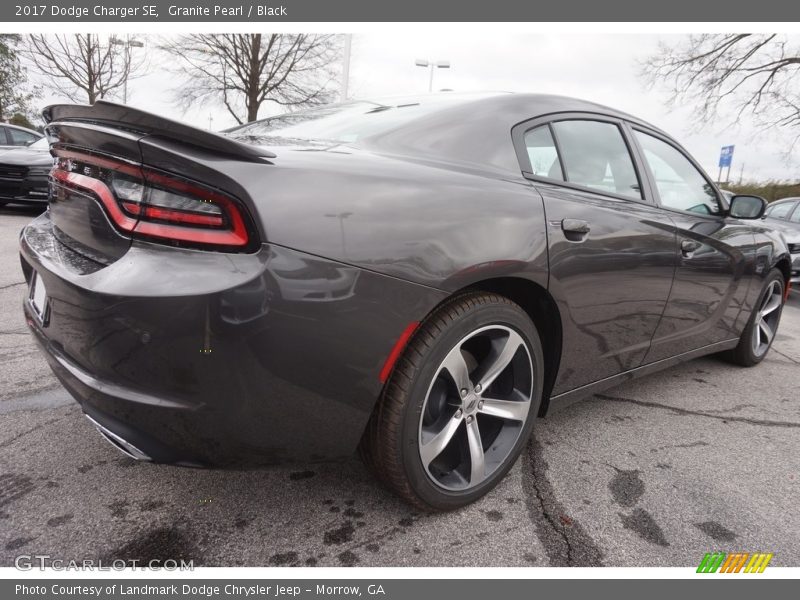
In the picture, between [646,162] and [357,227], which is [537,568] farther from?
[646,162]

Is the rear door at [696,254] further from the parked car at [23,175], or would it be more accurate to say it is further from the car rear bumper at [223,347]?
the parked car at [23,175]

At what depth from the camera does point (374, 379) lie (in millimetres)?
1526

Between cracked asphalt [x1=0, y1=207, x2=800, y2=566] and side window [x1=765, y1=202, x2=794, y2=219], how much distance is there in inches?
321

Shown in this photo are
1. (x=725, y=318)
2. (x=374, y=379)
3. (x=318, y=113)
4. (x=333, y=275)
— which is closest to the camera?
(x=333, y=275)

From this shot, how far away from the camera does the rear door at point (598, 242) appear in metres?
2.02

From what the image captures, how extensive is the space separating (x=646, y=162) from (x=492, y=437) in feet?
5.53

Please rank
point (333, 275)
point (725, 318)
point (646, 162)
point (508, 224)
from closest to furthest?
point (333, 275), point (508, 224), point (646, 162), point (725, 318)

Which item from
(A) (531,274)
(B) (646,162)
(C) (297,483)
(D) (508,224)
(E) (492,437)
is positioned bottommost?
(C) (297,483)

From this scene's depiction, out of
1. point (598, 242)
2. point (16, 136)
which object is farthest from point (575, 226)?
point (16, 136)

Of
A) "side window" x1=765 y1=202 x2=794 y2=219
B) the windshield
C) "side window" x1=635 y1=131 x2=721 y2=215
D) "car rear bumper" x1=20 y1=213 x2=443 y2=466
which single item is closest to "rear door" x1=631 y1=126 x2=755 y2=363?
"side window" x1=635 y1=131 x2=721 y2=215

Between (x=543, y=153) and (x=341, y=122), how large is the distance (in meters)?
0.85

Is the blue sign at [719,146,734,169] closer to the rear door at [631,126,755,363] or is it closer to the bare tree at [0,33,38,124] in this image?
the rear door at [631,126,755,363]

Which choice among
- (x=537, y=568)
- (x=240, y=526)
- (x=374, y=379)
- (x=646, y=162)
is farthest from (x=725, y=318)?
(x=240, y=526)

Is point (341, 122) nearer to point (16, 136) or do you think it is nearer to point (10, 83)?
point (16, 136)
